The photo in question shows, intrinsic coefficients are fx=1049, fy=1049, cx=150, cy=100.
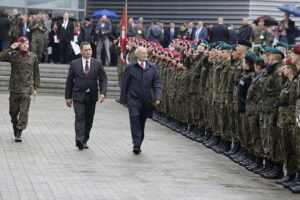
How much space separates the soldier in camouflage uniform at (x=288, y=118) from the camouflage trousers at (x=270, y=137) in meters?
0.47

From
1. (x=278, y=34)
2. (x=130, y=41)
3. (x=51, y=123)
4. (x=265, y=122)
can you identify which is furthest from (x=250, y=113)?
(x=278, y=34)

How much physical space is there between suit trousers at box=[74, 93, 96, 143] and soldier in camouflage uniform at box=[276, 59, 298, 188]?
474cm

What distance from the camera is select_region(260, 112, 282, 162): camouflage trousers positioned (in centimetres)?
1544

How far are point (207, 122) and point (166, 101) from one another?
4.96m

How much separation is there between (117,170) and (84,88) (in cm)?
335

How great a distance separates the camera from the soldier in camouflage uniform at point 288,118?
1443cm

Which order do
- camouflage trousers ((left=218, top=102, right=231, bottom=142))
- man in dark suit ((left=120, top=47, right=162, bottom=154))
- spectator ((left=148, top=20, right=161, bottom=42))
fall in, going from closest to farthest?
man in dark suit ((left=120, top=47, right=162, bottom=154))
camouflage trousers ((left=218, top=102, right=231, bottom=142))
spectator ((left=148, top=20, right=161, bottom=42))

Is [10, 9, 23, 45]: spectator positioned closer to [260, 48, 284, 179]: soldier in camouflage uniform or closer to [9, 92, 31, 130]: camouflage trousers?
[9, 92, 31, 130]: camouflage trousers

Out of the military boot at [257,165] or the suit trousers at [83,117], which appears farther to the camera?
the suit trousers at [83,117]

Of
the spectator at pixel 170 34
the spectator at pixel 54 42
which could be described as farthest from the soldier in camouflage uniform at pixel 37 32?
the spectator at pixel 170 34

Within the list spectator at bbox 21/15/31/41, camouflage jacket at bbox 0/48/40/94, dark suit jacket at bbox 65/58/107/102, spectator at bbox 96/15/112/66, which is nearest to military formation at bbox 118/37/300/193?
dark suit jacket at bbox 65/58/107/102

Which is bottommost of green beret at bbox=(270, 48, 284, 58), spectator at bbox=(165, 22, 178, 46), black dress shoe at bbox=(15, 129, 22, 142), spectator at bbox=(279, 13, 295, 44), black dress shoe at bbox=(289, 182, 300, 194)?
black dress shoe at bbox=(15, 129, 22, 142)

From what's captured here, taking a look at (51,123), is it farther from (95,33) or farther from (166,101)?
(95,33)

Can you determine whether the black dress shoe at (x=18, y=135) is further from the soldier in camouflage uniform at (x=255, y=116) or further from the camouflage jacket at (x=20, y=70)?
the soldier in camouflage uniform at (x=255, y=116)
